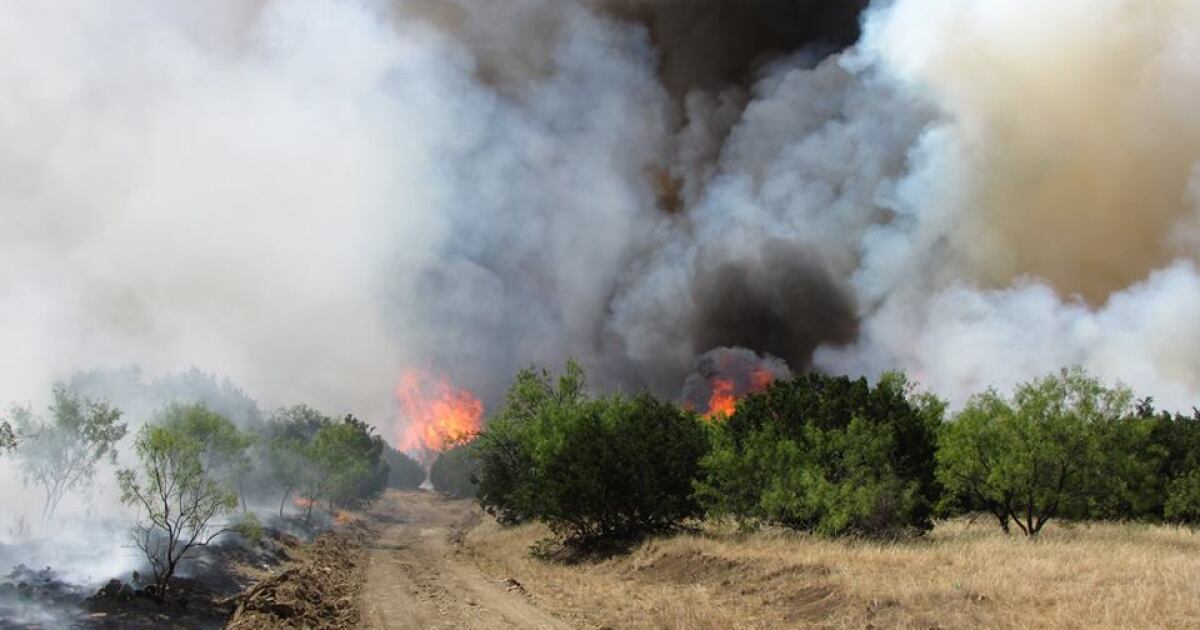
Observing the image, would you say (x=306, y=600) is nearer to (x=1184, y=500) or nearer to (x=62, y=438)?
(x=62, y=438)

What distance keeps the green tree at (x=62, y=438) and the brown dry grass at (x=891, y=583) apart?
148 ft

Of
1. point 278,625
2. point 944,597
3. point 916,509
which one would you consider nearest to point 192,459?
point 278,625

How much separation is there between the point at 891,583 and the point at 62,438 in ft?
216

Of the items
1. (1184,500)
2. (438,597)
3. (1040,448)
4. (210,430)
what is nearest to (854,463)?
(1040,448)

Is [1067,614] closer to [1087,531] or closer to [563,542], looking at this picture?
[1087,531]

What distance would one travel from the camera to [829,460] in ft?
111

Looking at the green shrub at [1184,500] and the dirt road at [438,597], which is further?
the green shrub at [1184,500]

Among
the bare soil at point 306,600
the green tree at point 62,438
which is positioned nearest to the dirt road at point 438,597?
the bare soil at point 306,600

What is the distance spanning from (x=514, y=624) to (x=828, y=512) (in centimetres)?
1786

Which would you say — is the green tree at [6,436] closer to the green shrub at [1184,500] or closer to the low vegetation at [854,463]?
the low vegetation at [854,463]

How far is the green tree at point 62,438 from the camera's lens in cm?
5647

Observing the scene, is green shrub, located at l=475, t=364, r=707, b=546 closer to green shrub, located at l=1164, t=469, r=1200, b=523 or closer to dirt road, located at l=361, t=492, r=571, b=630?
dirt road, located at l=361, t=492, r=571, b=630

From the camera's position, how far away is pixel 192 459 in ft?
91.8

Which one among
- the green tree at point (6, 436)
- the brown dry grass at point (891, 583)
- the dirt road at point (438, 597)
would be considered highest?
the green tree at point (6, 436)
